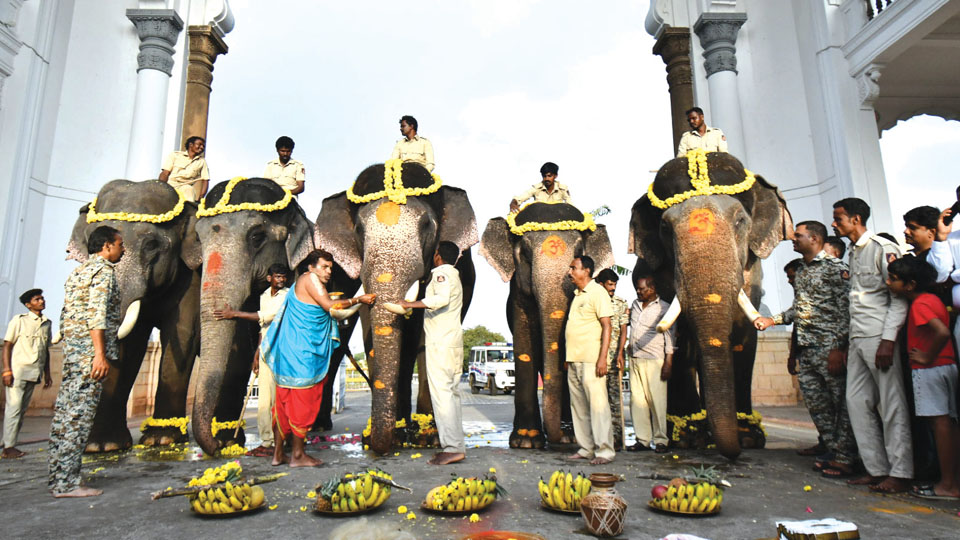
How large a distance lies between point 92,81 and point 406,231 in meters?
10.9

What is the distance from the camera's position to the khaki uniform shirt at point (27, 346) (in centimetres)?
Answer: 637

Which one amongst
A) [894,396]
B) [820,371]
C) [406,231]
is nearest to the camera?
[894,396]

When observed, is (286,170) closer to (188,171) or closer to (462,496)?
(188,171)

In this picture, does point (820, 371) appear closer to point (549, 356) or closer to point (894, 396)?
point (894, 396)

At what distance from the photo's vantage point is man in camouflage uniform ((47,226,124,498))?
4.10m

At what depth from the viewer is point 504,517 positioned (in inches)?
133

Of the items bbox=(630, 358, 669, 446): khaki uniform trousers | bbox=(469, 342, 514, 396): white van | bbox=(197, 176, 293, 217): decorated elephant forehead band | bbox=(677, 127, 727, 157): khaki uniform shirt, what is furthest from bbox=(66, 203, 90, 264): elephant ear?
bbox=(469, 342, 514, 396): white van

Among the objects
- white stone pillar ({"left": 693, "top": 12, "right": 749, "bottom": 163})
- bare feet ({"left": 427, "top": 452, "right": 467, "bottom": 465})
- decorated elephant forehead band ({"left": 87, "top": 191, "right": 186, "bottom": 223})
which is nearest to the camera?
bare feet ({"left": 427, "top": 452, "right": 467, "bottom": 465})

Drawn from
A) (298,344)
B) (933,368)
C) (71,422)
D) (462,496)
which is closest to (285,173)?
(298,344)

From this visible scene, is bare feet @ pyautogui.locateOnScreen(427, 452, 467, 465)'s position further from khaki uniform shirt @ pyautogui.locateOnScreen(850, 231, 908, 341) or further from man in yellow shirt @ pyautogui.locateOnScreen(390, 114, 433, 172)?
man in yellow shirt @ pyautogui.locateOnScreen(390, 114, 433, 172)

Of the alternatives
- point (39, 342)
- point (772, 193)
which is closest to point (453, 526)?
point (772, 193)

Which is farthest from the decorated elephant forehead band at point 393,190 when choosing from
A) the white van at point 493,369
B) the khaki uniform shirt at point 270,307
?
the white van at point 493,369

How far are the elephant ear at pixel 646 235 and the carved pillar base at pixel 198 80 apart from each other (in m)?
10.3

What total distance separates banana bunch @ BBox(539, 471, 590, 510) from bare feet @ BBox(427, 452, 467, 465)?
1691mm
